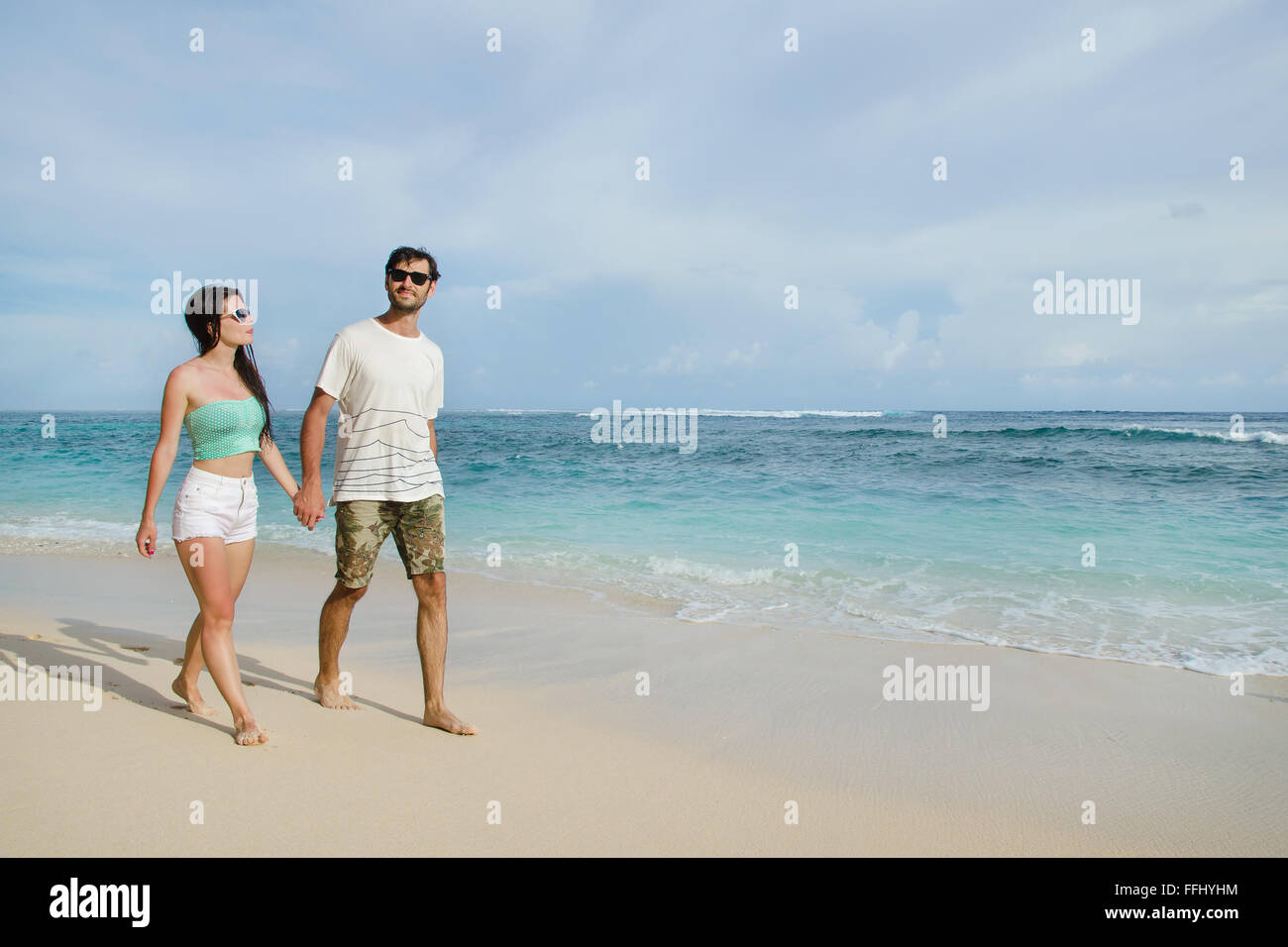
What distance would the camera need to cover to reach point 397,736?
11.0 ft

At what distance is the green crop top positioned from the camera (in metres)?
3.02

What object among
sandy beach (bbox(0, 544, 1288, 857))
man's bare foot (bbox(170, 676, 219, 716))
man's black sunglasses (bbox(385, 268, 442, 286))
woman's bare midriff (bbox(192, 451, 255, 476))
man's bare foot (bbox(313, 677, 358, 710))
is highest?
man's black sunglasses (bbox(385, 268, 442, 286))

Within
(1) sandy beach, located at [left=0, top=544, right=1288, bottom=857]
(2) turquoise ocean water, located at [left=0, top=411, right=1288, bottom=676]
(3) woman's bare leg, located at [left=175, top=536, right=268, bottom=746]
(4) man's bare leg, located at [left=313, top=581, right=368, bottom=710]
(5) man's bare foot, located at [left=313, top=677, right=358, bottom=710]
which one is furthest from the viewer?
(2) turquoise ocean water, located at [left=0, top=411, right=1288, bottom=676]

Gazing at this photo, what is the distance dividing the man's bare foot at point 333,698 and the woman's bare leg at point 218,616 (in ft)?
1.68

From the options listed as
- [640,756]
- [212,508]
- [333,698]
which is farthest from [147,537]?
[640,756]

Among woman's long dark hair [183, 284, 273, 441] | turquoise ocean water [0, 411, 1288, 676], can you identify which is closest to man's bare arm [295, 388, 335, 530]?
woman's long dark hair [183, 284, 273, 441]

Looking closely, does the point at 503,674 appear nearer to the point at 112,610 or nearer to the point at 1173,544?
the point at 112,610

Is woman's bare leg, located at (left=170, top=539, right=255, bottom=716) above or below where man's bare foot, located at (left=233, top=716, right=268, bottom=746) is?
above

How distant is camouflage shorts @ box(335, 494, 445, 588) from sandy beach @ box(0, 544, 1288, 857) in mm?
735

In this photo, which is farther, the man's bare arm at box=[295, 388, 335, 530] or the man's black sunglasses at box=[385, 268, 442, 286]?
the man's black sunglasses at box=[385, 268, 442, 286]

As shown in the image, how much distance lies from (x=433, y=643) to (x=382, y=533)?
56 centimetres

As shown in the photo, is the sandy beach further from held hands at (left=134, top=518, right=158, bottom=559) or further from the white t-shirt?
the white t-shirt

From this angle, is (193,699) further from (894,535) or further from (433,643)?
(894,535)
